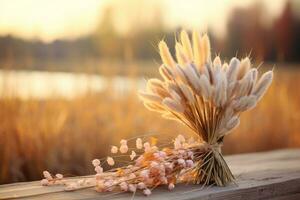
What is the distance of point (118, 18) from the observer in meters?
2.49

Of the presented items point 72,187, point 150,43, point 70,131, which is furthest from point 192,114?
point 150,43

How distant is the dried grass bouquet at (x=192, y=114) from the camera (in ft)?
3.91

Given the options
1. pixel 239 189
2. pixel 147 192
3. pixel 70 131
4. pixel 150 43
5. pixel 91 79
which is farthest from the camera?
pixel 150 43

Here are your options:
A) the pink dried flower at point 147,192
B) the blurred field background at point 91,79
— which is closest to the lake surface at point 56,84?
the blurred field background at point 91,79

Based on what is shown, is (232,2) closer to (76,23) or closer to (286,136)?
(286,136)

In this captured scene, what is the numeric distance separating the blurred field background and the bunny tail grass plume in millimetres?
654

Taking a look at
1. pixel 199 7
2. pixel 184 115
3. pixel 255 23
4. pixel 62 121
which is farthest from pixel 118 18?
pixel 184 115

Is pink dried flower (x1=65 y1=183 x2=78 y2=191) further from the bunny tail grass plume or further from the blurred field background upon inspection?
the blurred field background

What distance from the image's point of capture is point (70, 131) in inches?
85.4

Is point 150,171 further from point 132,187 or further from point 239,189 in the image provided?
point 239,189

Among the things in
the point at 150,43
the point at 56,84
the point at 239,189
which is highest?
the point at 150,43

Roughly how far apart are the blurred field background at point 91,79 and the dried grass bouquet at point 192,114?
2.17 feet

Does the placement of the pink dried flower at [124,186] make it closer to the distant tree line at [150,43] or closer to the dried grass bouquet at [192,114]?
the dried grass bouquet at [192,114]

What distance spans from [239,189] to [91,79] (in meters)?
1.20
